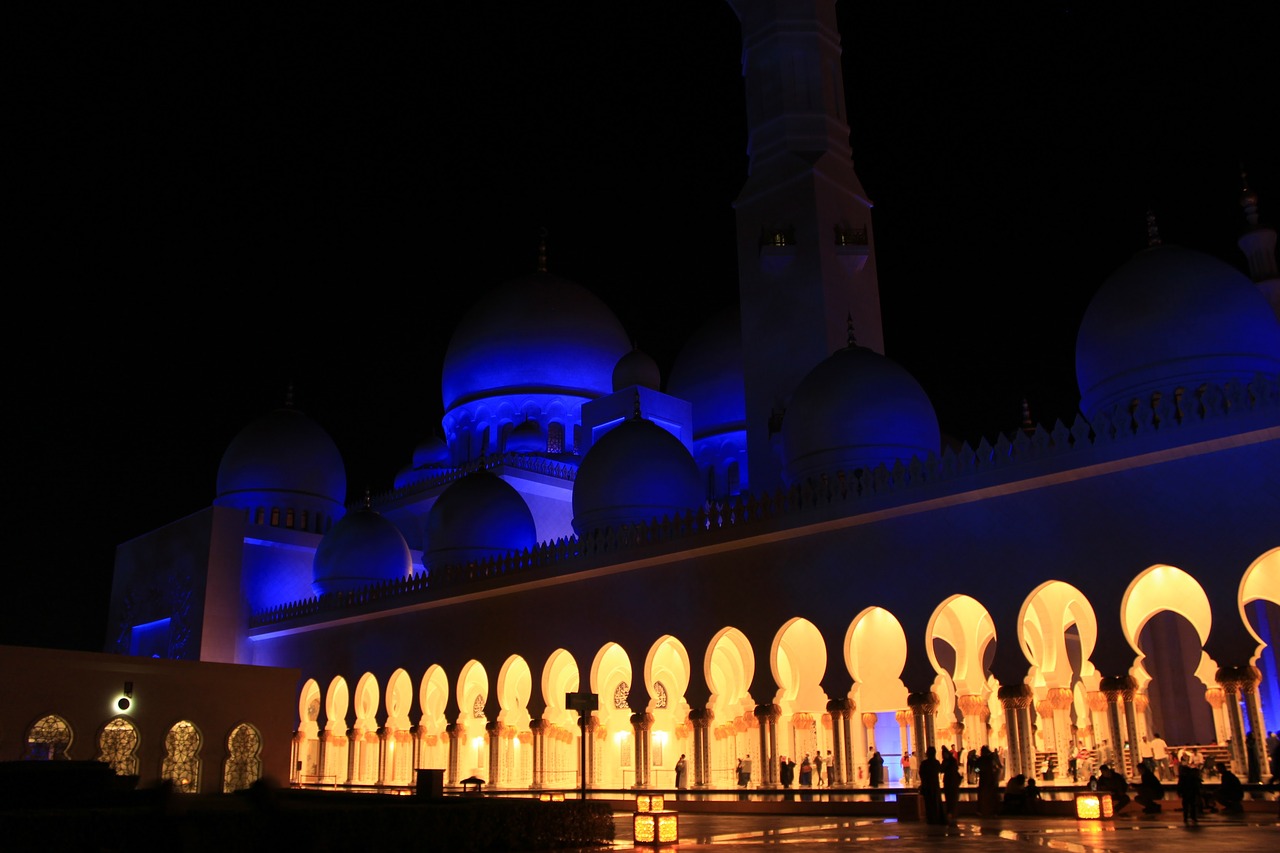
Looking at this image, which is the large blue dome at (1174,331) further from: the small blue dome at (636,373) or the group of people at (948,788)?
the small blue dome at (636,373)

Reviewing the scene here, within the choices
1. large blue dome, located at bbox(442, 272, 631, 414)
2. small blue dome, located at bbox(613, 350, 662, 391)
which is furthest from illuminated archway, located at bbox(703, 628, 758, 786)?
large blue dome, located at bbox(442, 272, 631, 414)

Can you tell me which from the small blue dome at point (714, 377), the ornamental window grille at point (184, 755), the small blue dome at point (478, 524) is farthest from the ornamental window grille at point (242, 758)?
the small blue dome at point (714, 377)

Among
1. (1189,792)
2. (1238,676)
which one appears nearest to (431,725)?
(1238,676)

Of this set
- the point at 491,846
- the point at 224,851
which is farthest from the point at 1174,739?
the point at 224,851

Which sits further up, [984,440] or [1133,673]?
[984,440]

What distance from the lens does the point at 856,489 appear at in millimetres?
13797

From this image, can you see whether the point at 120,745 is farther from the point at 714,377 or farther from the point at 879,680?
the point at 714,377

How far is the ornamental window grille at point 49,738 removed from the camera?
1550 cm

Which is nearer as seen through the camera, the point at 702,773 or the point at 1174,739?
the point at 702,773

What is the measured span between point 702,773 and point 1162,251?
27.7 feet

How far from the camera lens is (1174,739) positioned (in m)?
16.2

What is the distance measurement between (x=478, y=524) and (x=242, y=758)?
16.7 ft

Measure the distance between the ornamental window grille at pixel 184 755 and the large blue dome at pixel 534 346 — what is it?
376 inches

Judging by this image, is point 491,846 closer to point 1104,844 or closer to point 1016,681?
point 1104,844
